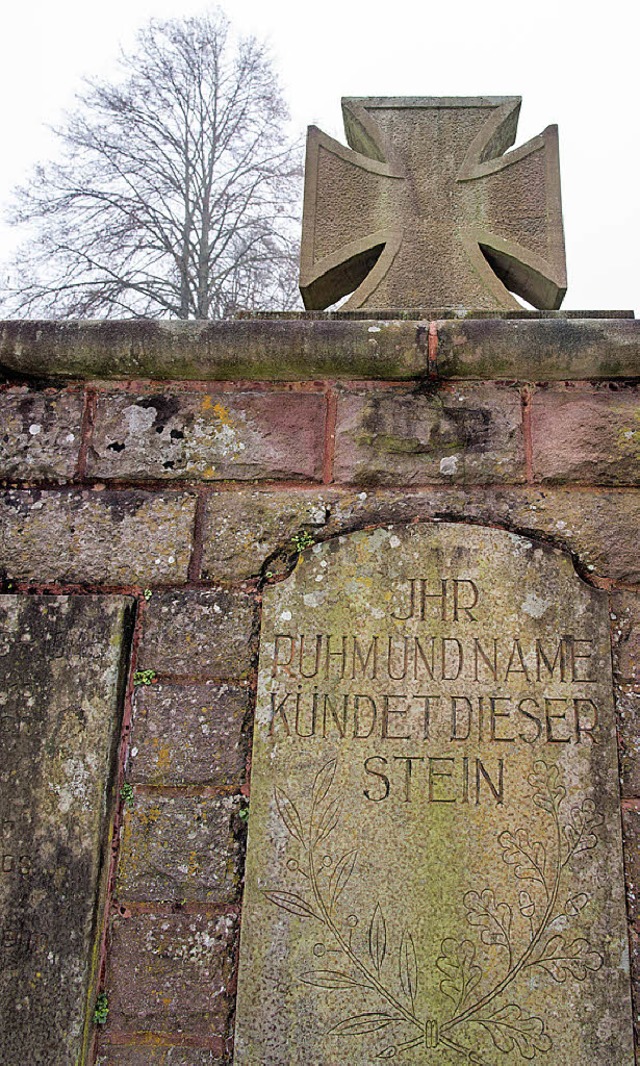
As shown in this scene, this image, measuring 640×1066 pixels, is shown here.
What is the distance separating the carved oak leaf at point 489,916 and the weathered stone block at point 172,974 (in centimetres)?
54

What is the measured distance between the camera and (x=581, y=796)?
5.94ft

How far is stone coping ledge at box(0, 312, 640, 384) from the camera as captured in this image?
2.07 m

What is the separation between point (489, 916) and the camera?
5.72 feet

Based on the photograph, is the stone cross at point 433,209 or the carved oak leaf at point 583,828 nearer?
the carved oak leaf at point 583,828

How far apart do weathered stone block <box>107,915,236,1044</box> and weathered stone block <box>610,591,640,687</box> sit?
3.57 ft

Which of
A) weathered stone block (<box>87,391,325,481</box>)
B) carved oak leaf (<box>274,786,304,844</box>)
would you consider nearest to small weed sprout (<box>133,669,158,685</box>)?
carved oak leaf (<box>274,786,304,844</box>)

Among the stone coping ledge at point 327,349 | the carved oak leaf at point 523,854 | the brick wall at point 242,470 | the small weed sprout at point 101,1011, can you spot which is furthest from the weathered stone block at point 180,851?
the stone coping ledge at point 327,349

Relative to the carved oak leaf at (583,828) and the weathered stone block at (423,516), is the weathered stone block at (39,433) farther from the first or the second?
the carved oak leaf at (583,828)

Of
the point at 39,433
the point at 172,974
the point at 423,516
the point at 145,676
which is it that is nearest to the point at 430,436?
the point at 423,516

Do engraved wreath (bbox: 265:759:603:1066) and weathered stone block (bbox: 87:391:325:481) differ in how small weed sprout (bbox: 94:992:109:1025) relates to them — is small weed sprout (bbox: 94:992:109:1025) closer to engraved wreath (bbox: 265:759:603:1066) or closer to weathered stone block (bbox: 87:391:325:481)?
engraved wreath (bbox: 265:759:603:1066)

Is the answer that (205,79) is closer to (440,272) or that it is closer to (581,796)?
(440,272)

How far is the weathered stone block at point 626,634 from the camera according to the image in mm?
1915

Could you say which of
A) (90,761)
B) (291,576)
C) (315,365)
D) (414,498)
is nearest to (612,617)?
(414,498)

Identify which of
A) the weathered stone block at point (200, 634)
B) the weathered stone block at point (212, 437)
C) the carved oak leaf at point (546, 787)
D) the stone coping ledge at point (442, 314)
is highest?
the stone coping ledge at point (442, 314)
